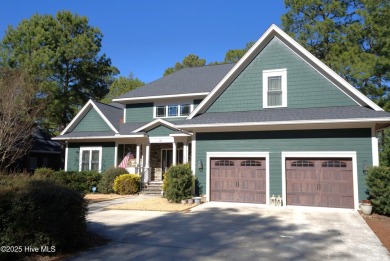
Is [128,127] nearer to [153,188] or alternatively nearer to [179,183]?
[153,188]

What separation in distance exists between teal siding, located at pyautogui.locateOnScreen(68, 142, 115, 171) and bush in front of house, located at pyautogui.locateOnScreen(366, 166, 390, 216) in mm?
15260

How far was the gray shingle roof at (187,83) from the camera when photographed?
21484 mm

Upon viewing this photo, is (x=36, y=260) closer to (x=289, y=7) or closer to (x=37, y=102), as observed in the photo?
(x=37, y=102)

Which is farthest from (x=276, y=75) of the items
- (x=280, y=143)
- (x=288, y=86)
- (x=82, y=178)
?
(x=82, y=178)

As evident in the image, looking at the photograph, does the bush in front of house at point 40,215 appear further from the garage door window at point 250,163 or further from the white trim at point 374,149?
the white trim at point 374,149

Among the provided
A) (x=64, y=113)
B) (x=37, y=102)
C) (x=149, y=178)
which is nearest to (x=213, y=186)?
(x=149, y=178)

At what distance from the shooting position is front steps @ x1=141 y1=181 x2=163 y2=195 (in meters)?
19.3

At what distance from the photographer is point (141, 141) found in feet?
68.8

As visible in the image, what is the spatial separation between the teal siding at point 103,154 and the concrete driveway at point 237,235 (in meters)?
8.47

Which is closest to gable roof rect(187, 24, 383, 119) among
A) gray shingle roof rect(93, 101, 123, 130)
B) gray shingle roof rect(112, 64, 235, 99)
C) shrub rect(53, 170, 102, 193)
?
gray shingle roof rect(112, 64, 235, 99)

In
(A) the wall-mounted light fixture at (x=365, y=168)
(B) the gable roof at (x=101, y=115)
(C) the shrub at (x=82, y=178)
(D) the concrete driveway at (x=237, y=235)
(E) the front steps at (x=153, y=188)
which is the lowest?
(D) the concrete driveway at (x=237, y=235)

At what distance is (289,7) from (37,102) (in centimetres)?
2528

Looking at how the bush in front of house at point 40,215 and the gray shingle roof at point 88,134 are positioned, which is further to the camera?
the gray shingle roof at point 88,134

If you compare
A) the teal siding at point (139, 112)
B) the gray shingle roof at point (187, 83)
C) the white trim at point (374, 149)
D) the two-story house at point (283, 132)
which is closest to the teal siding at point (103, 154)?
the teal siding at point (139, 112)
